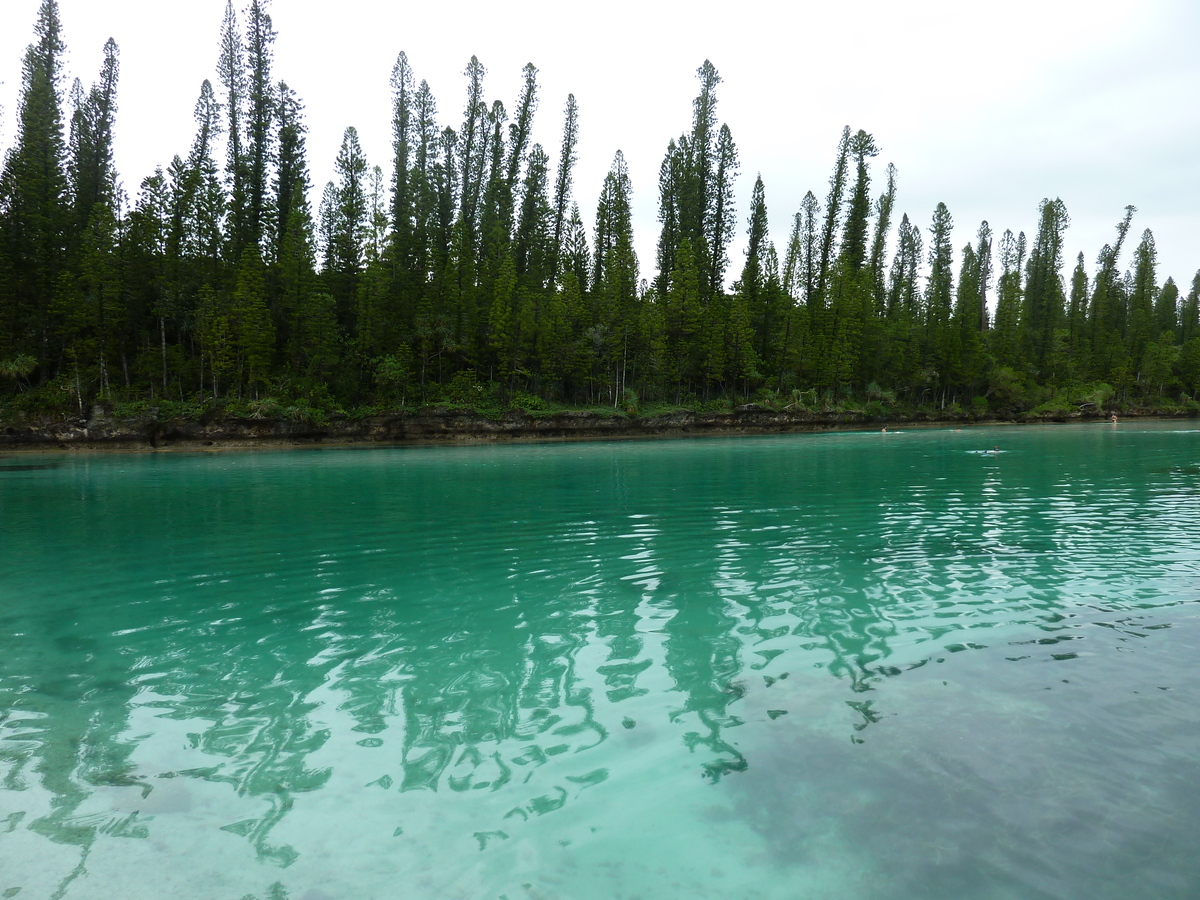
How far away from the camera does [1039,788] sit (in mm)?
3527

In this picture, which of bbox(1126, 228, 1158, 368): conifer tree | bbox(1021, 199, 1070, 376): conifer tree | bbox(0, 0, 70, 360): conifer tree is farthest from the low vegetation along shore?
bbox(1126, 228, 1158, 368): conifer tree

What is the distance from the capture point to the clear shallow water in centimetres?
304

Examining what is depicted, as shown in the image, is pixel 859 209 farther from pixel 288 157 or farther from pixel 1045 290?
pixel 288 157

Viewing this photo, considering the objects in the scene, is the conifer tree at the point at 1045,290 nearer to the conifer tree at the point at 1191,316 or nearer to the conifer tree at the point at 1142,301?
the conifer tree at the point at 1142,301

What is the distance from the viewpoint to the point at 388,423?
4219 centimetres

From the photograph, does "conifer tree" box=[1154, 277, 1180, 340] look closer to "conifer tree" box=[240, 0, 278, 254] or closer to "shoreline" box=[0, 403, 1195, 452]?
"shoreline" box=[0, 403, 1195, 452]

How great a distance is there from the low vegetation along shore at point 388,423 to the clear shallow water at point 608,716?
30420mm

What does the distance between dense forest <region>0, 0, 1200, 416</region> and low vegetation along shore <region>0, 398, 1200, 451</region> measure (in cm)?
95

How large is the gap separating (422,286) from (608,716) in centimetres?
4811

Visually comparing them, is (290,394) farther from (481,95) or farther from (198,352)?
(481,95)

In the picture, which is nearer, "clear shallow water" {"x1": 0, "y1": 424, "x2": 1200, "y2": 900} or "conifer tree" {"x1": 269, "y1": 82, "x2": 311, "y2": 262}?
"clear shallow water" {"x1": 0, "y1": 424, "x2": 1200, "y2": 900}

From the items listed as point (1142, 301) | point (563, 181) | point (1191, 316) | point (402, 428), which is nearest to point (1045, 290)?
point (1142, 301)

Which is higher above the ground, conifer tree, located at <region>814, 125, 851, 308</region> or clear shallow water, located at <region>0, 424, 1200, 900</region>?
conifer tree, located at <region>814, 125, 851, 308</region>

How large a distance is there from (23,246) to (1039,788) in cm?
5588
